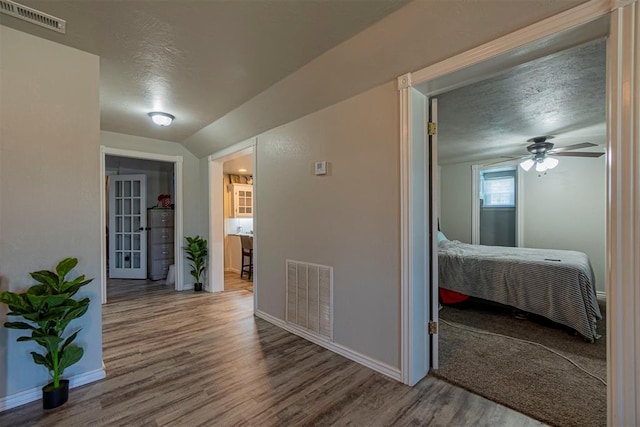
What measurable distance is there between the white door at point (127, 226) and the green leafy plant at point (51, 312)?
4.15 metres

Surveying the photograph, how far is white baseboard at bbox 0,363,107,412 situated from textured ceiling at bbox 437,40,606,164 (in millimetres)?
3609

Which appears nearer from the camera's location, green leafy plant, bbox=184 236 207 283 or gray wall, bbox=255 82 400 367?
gray wall, bbox=255 82 400 367

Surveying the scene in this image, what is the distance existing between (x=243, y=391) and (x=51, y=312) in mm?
1304

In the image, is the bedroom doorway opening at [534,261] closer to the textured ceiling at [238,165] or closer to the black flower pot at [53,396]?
the black flower pot at [53,396]

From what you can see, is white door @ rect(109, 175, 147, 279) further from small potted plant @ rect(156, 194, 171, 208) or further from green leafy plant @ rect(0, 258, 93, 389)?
green leafy plant @ rect(0, 258, 93, 389)

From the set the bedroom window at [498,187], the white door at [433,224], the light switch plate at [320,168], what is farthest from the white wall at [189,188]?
the bedroom window at [498,187]

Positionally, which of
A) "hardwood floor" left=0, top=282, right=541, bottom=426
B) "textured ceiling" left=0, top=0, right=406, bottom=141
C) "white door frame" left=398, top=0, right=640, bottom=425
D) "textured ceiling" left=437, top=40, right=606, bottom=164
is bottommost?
"hardwood floor" left=0, top=282, right=541, bottom=426

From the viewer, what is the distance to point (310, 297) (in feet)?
9.05

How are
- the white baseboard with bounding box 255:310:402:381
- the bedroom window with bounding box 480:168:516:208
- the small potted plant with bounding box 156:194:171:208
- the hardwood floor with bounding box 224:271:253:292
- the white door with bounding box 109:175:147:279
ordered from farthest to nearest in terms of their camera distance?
the small potted plant with bounding box 156:194:171:208 < the white door with bounding box 109:175:147:279 < the bedroom window with bounding box 480:168:516:208 < the hardwood floor with bounding box 224:271:253:292 < the white baseboard with bounding box 255:310:402:381

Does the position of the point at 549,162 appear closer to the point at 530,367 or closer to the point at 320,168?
the point at 530,367

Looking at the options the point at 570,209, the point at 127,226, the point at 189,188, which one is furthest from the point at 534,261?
the point at 127,226

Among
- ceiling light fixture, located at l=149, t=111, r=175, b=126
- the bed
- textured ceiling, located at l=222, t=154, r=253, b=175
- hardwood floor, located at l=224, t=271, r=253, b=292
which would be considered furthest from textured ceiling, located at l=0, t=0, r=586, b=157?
hardwood floor, located at l=224, t=271, r=253, b=292

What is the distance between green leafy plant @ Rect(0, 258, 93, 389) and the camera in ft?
5.39

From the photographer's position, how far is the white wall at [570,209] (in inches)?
168
